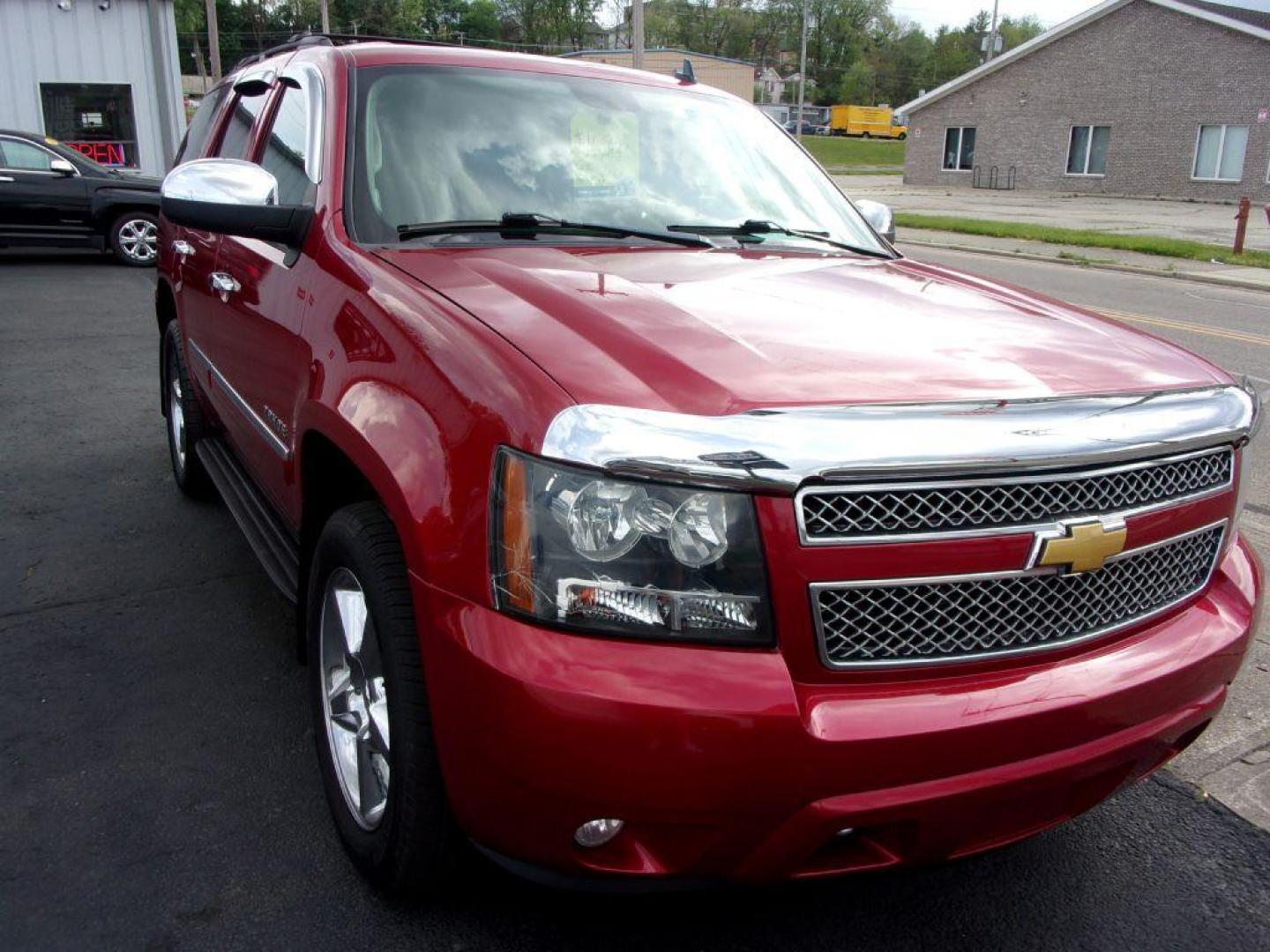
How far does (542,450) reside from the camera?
1867 mm

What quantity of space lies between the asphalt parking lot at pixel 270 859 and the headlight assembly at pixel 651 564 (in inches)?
25.7

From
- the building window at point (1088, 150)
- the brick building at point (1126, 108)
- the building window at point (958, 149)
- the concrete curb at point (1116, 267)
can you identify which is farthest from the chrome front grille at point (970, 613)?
the building window at point (958, 149)

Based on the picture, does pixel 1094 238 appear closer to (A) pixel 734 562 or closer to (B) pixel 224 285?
(B) pixel 224 285

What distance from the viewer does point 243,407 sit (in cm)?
367

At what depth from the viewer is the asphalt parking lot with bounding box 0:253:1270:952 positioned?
2379 millimetres

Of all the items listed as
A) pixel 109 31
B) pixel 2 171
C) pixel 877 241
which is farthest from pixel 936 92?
pixel 877 241

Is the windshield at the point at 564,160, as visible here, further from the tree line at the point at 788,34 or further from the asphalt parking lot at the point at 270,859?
the tree line at the point at 788,34

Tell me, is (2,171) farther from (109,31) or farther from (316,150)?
(316,150)

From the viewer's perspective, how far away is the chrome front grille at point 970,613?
6.20ft

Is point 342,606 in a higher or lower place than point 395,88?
lower

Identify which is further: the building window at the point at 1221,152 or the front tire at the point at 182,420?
the building window at the point at 1221,152

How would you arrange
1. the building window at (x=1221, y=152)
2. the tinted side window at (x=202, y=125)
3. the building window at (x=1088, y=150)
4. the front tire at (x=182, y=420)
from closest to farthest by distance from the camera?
the tinted side window at (x=202, y=125), the front tire at (x=182, y=420), the building window at (x=1221, y=152), the building window at (x=1088, y=150)

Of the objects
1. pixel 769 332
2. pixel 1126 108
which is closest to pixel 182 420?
pixel 769 332

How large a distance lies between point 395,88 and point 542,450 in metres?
1.78
